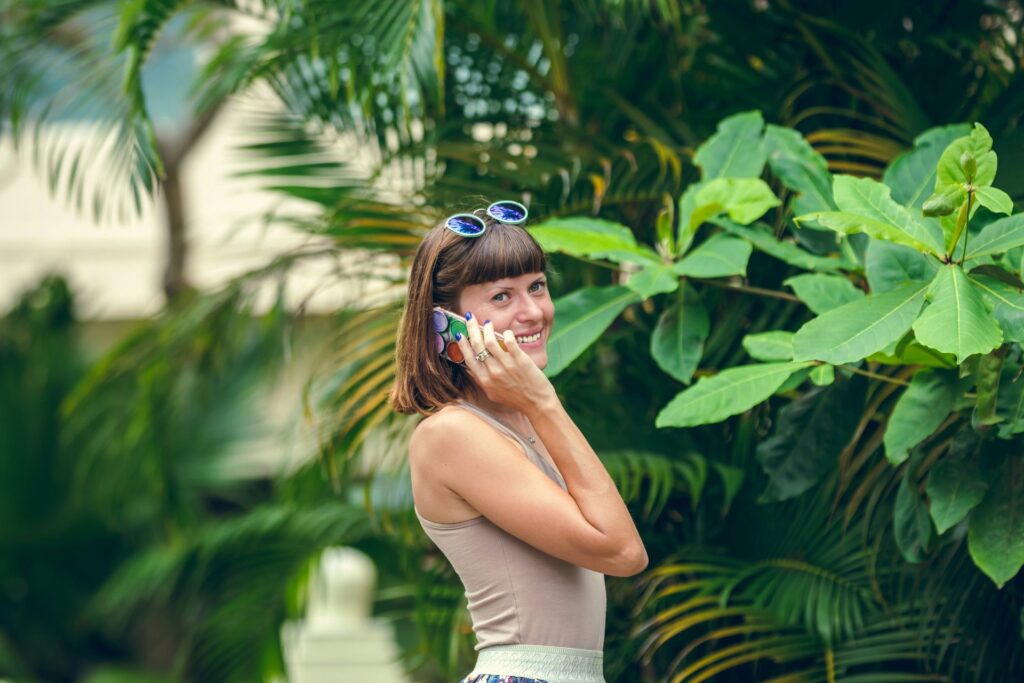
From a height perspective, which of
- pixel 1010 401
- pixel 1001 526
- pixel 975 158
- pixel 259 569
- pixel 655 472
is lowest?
pixel 259 569

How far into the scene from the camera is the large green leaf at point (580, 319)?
261 centimetres

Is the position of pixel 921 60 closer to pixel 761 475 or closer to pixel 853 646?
pixel 761 475

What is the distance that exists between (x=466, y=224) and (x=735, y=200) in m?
0.92

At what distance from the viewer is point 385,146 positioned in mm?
3943

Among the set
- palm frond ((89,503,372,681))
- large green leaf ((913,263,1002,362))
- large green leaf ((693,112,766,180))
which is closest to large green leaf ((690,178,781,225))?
large green leaf ((693,112,766,180))

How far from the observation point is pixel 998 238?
2121mm

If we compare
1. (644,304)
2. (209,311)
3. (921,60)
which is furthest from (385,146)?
(921,60)

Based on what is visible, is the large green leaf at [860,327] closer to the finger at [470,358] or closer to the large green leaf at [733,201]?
the large green leaf at [733,201]

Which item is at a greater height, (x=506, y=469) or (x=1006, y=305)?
(x=1006, y=305)

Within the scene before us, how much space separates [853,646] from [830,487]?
1.25 ft

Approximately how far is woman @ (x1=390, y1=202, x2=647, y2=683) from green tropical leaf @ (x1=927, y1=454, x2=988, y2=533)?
75 centimetres

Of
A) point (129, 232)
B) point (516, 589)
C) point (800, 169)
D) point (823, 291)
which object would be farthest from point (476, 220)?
point (129, 232)

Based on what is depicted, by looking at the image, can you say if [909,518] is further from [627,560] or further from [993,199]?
[627,560]

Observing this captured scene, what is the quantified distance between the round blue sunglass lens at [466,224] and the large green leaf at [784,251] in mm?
868
